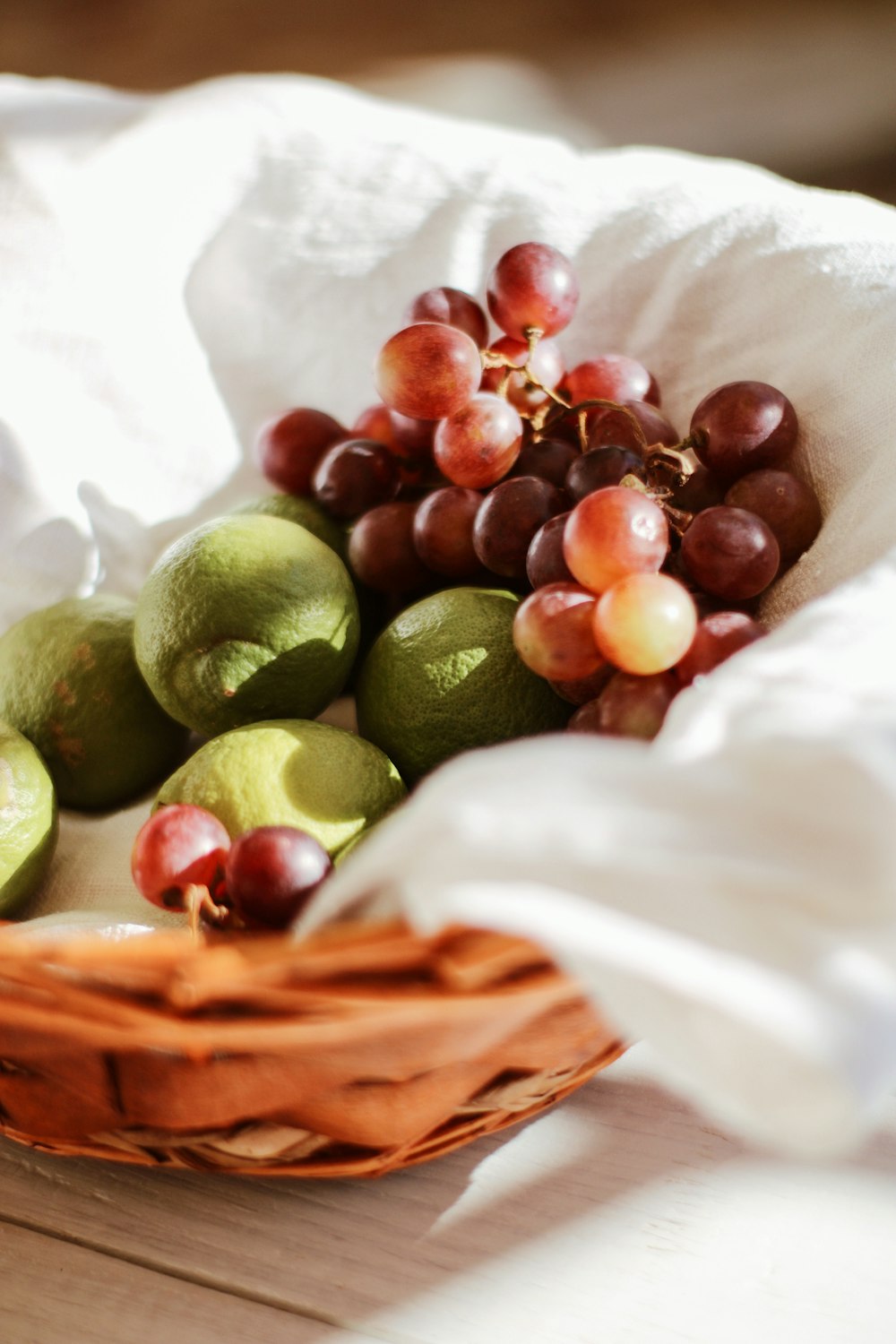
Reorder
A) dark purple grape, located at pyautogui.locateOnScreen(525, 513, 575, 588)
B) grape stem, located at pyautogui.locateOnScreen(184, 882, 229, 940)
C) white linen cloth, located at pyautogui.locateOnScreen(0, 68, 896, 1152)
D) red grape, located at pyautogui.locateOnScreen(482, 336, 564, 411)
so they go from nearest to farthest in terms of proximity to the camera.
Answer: white linen cloth, located at pyautogui.locateOnScreen(0, 68, 896, 1152), grape stem, located at pyautogui.locateOnScreen(184, 882, 229, 940), dark purple grape, located at pyautogui.locateOnScreen(525, 513, 575, 588), red grape, located at pyautogui.locateOnScreen(482, 336, 564, 411)

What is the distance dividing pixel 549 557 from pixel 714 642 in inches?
3.5

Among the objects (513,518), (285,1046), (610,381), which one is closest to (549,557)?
(513,518)

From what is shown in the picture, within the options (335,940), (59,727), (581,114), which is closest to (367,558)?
(59,727)

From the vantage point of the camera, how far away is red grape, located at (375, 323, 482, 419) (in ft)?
1.73

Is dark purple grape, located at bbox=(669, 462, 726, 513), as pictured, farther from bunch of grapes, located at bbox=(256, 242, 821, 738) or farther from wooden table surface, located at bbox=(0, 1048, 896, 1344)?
wooden table surface, located at bbox=(0, 1048, 896, 1344)

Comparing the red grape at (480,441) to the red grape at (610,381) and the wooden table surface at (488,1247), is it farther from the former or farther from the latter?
the wooden table surface at (488,1247)

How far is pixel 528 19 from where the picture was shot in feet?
5.96

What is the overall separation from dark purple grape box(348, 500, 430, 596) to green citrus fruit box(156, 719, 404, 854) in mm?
126

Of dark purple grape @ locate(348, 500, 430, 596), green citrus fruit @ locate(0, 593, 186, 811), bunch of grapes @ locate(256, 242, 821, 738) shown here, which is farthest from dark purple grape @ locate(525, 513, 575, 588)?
green citrus fruit @ locate(0, 593, 186, 811)

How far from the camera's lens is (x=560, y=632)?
0.45 meters

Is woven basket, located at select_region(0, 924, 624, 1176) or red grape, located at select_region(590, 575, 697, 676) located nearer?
woven basket, located at select_region(0, 924, 624, 1176)

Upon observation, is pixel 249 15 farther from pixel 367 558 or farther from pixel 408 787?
pixel 408 787

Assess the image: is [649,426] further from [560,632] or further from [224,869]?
[224,869]

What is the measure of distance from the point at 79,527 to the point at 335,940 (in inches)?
17.9
